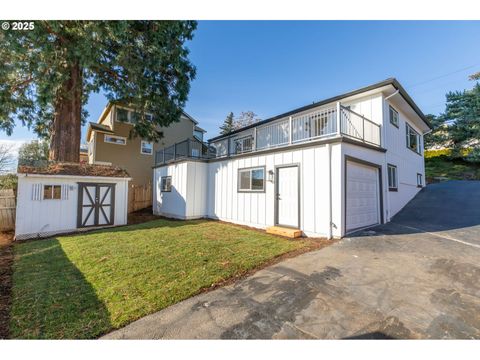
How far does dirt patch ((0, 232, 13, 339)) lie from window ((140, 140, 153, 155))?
38.1 ft

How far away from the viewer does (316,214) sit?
6.53 meters

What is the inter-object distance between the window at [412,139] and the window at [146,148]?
17.4 meters

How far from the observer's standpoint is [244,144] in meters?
12.4

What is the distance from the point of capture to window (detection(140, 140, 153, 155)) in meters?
18.1

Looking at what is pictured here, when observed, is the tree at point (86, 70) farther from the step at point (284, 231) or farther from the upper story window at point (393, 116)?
the upper story window at point (393, 116)

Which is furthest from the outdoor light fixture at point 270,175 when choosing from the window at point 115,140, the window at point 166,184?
the window at point 115,140

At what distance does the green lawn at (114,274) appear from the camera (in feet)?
8.70

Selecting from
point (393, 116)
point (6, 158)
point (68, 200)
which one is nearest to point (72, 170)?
point (68, 200)

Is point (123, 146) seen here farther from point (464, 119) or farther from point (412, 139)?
point (464, 119)

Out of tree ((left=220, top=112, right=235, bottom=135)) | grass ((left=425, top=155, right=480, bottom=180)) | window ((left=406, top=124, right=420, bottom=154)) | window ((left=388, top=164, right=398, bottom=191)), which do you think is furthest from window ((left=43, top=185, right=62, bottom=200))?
tree ((left=220, top=112, right=235, bottom=135))

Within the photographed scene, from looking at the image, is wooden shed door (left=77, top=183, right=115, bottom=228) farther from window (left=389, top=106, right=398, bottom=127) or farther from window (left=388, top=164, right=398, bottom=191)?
window (left=389, top=106, right=398, bottom=127)

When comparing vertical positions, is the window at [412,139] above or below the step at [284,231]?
above

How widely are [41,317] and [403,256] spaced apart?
629cm
